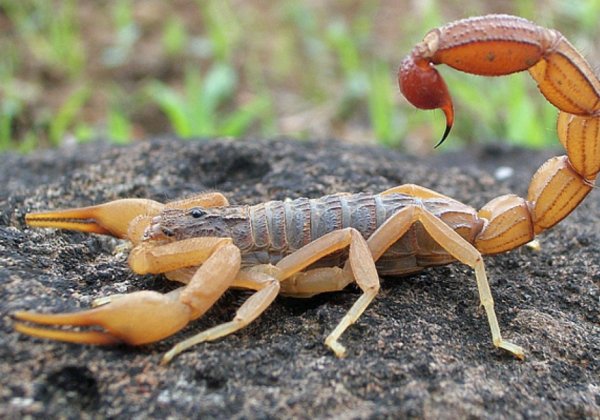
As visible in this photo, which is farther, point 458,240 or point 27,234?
point 27,234

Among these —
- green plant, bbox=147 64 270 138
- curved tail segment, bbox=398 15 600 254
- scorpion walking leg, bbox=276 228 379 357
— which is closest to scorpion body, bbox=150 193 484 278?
scorpion walking leg, bbox=276 228 379 357

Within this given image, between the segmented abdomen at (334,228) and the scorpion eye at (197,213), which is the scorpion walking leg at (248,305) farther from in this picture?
the scorpion eye at (197,213)

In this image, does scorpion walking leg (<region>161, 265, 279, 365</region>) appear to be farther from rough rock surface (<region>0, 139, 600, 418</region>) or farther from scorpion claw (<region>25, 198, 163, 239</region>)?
scorpion claw (<region>25, 198, 163, 239</region>)

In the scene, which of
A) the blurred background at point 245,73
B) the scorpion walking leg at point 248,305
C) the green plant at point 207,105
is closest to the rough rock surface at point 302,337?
the scorpion walking leg at point 248,305

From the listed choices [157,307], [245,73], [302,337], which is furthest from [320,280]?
[245,73]

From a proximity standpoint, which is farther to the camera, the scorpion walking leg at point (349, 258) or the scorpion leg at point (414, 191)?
the scorpion leg at point (414, 191)

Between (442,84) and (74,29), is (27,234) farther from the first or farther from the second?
(74,29)

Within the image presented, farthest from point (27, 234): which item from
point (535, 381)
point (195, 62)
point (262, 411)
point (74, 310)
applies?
point (195, 62)
